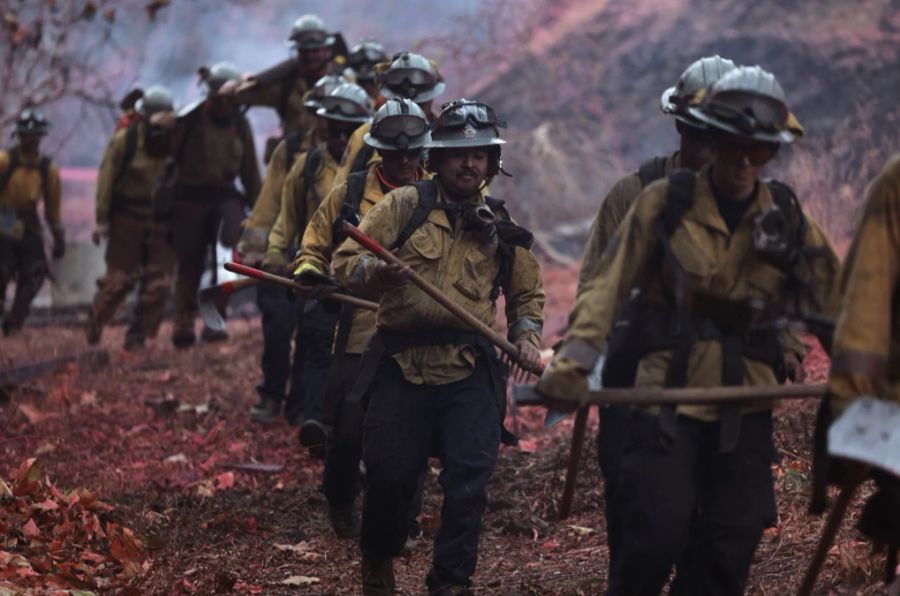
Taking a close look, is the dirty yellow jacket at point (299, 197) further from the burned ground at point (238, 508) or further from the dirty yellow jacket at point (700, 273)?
the dirty yellow jacket at point (700, 273)

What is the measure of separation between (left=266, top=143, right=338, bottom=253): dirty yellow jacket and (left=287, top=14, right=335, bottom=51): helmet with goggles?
251cm

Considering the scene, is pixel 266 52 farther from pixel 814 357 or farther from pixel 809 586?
pixel 809 586

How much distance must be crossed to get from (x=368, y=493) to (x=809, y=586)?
6.73 ft

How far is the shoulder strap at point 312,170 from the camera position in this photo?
9531mm

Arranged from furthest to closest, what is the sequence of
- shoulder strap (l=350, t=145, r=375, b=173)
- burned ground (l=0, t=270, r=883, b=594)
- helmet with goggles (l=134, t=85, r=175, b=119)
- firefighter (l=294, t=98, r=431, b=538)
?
helmet with goggles (l=134, t=85, r=175, b=119) → shoulder strap (l=350, t=145, r=375, b=173) → firefighter (l=294, t=98, r=431, b=538) → burned ground (l=0, t=270, r=883, b=594)

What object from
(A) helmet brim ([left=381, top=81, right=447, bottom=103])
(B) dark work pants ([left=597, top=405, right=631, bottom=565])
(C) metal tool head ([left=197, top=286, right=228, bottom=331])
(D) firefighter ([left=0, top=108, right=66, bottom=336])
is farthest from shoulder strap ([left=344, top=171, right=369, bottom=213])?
(D) firefighter ([left=0, top=108, right=66, bottom=336])

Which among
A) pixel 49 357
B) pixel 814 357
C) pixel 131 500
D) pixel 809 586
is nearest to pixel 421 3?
pixel 49 357

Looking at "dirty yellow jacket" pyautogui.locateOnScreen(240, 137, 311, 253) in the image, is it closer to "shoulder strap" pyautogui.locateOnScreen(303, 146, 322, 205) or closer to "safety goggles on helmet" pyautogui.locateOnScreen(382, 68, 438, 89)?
"shoulder strap" pyautogui.locateOnScreen(303, 146, 322, 205)

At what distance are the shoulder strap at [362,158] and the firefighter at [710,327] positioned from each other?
3.21m

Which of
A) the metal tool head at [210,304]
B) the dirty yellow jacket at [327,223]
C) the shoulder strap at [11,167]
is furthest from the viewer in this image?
the shoulder strap at [11,167]

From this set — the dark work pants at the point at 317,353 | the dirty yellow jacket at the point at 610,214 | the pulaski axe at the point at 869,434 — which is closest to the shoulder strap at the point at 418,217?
the dirty yellow jacket at the point at 610,214

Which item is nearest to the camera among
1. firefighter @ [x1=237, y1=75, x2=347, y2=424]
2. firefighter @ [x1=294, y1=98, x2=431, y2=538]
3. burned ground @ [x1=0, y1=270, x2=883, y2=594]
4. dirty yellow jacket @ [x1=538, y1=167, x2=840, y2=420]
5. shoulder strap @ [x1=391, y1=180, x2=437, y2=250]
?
dirty yellow jacket @ [x1=538, y1=167, x2=840, y2=420]

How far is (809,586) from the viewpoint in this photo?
5094 mm

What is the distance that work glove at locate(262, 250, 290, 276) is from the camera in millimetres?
9297
